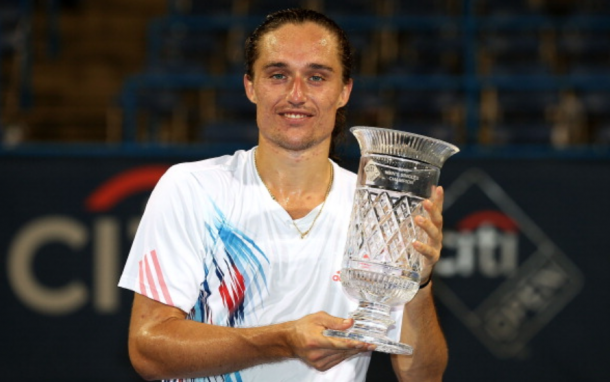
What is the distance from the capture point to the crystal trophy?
229 cm

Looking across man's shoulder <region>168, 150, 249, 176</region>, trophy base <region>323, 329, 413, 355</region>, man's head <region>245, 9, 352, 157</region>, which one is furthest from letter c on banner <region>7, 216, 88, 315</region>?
trophy base <region>323, 329, 413, 355</region>

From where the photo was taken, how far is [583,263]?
5.33 meters

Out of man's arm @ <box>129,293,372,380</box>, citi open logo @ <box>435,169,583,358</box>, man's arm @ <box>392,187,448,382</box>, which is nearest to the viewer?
man's arm @ <box>129,293,372,380</box>

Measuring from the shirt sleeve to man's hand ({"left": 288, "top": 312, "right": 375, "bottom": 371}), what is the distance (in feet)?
1.25

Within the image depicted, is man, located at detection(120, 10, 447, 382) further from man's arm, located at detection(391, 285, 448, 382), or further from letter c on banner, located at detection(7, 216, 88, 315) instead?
letter c on banner, located at detection(7, 216, 88, 315)

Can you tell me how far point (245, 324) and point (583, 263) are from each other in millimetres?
3328

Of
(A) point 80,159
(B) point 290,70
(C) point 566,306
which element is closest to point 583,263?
(C) point 566,306

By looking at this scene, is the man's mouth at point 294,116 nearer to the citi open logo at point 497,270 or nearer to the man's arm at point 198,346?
the man's arm at point 198,346

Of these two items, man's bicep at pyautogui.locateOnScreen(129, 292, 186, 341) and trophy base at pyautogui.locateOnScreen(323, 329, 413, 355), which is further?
man's bicep at pyautogui.locateOnScreen(129, 292, 186, 341)

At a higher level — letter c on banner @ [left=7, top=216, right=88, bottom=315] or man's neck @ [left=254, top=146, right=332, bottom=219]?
man's neck @ [left=254, top=146, right=332, bottom=219]

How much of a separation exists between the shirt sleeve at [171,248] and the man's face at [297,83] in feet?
0.97

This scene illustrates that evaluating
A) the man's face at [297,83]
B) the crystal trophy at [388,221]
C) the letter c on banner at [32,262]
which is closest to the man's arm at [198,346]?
the crystal trophy at [388,221]

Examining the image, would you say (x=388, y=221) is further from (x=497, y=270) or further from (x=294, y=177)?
(x=497, y=270)

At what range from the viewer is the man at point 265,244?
7.73 feet
